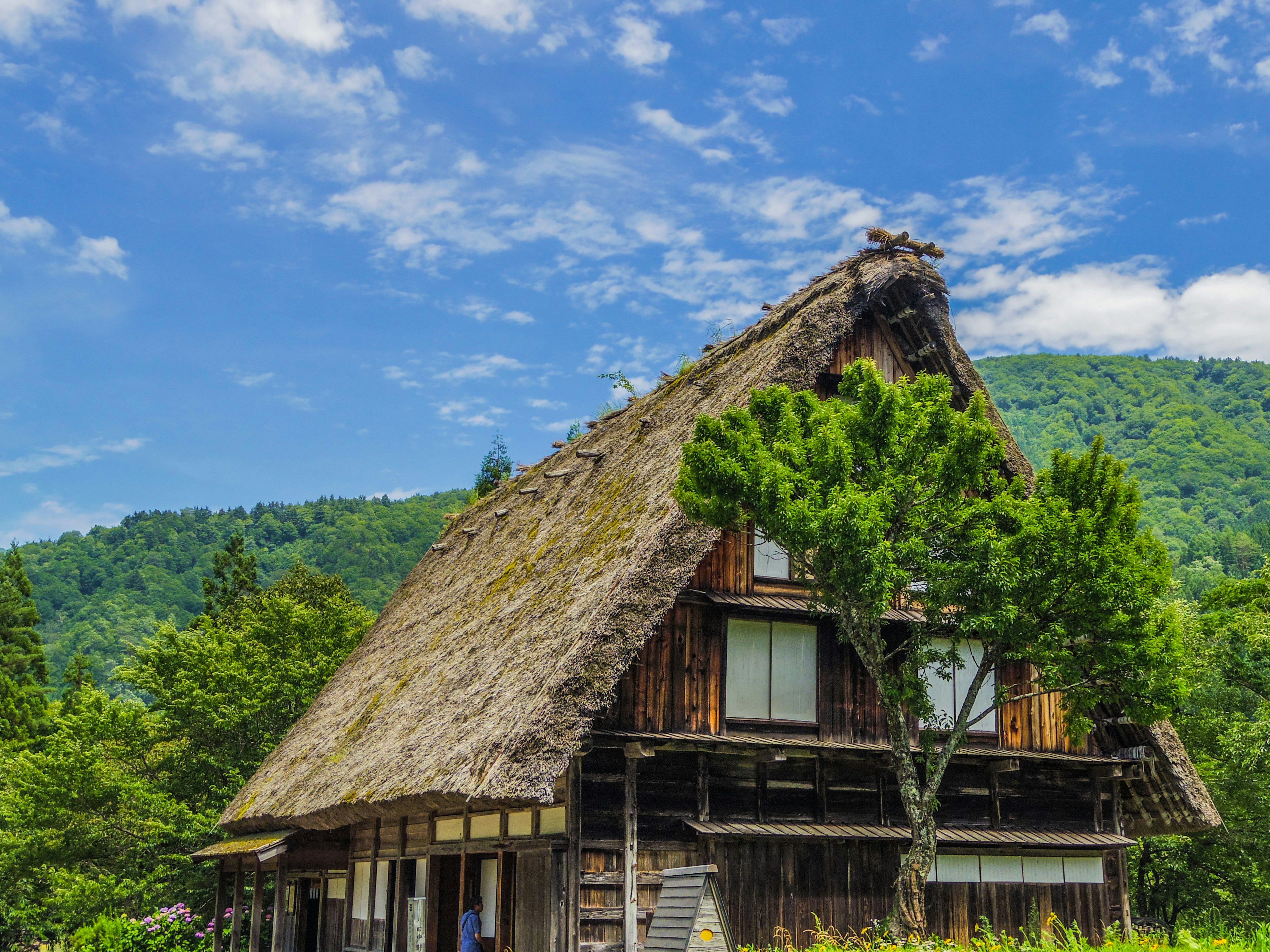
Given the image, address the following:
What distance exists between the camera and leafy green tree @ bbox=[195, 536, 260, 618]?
43438 millimetres

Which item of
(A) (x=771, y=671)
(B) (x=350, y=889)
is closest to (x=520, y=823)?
(A) (x=771, y=671)

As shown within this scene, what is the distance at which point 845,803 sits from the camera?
1488 centimetres

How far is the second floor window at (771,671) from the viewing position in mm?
14461

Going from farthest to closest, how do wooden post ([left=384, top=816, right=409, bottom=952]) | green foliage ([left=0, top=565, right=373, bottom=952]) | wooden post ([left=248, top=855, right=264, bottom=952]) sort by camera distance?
1. green foliage ([left=0, top=565, right=373, bottom=952])
2. wooden post ([left=248, top=855, right=264, bottom=952])
3. wooden post ([left=384, top=816, right=409, bottom=952])

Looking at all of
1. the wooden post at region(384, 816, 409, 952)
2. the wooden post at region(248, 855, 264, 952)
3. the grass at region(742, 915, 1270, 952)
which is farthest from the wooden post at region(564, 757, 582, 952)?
the wooden post at region(248, 855, 264, 952)

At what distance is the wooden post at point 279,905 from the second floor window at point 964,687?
1155 cm

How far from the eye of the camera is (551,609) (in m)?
14.6

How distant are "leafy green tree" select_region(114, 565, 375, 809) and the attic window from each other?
16237 millimetres

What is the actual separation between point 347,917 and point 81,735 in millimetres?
10704

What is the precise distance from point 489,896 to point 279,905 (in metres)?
6.22

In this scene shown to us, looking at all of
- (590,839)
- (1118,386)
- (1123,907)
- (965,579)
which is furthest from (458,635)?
(1118,386)

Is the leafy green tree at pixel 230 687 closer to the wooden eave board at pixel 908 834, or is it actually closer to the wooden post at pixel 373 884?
the wooden post at pixel 373 884

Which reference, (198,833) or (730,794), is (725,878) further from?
(198,833)

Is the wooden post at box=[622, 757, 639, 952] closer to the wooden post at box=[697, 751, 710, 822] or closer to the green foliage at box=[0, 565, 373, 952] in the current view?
the wooden post at box=[697, 751, 710, 822]
